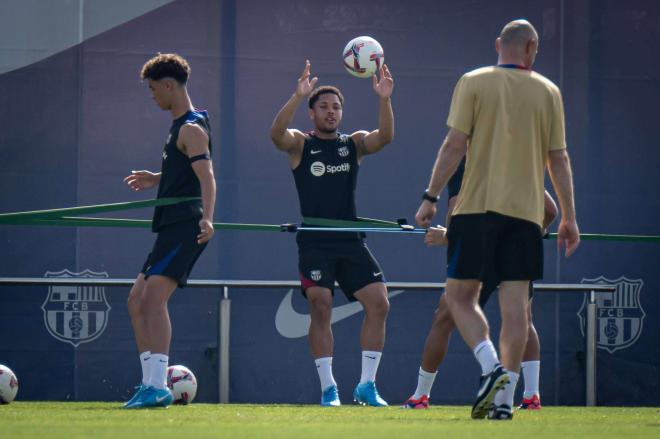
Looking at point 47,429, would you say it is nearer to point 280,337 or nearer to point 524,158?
point 524,158

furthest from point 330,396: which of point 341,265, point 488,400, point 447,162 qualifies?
point 447,162

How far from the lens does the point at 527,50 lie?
5801 millimetres

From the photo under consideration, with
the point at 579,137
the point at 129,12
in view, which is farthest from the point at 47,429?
the point at 579,137

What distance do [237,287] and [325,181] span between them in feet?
5.14

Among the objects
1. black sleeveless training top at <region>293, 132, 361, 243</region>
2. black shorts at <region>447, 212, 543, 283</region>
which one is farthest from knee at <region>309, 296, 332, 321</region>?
black shorts at <region>447, 212, 543, 283</region>

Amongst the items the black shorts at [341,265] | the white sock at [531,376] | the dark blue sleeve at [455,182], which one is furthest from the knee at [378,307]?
the white sock at [531,376]

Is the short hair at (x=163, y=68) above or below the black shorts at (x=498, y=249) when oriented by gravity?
above

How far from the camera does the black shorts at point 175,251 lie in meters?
6.60

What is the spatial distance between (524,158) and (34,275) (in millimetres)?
4474

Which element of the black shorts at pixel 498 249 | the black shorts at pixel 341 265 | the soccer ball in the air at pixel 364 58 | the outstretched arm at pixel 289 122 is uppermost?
the soccer ball in the air at pixel 364 58

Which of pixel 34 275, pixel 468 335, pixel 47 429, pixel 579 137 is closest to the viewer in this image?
pixel 47 429

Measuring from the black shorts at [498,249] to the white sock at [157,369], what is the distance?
1.70m

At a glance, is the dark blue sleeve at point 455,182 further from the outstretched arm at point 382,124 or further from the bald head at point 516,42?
the bald head at point 516,42

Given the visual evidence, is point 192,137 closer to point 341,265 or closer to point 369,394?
point 341,265
